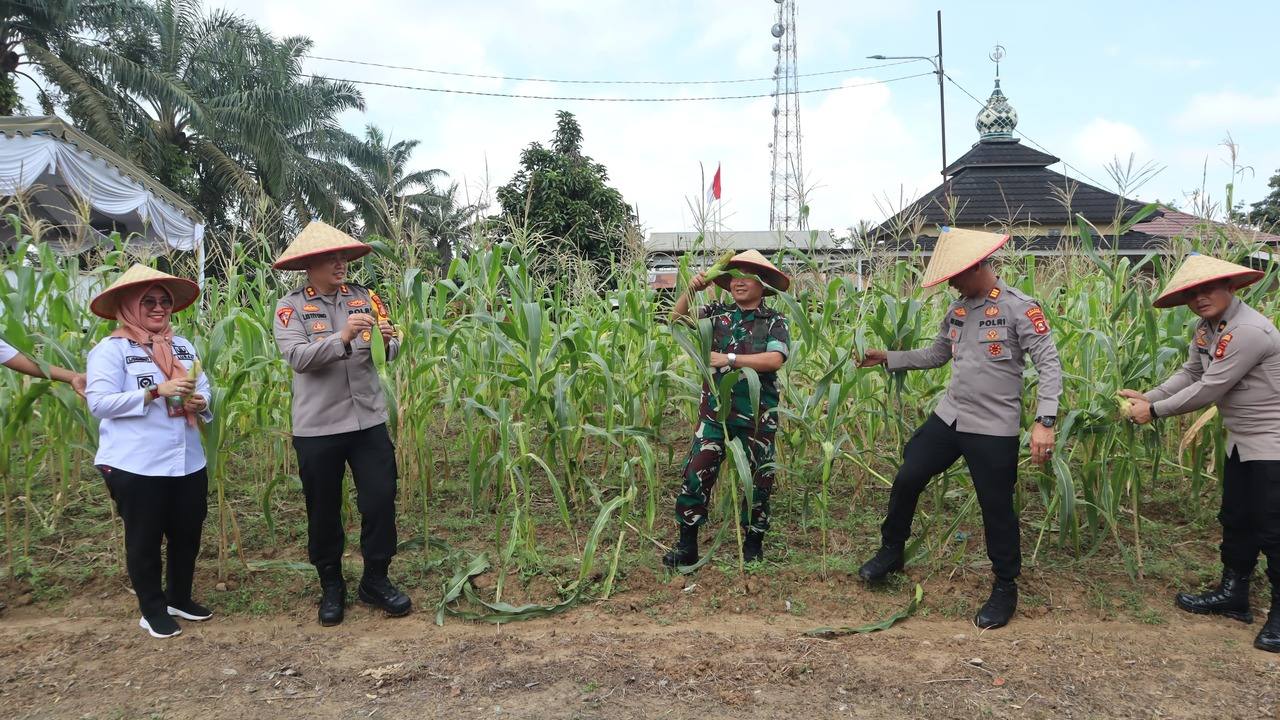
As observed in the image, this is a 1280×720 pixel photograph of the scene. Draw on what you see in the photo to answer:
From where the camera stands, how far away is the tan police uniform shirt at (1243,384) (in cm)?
266

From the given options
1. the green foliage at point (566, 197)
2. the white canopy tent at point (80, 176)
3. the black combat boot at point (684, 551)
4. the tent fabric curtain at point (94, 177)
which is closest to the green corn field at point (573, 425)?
the black combat boot at point (684, 551)

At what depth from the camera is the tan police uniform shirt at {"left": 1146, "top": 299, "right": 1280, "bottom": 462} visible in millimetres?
2662

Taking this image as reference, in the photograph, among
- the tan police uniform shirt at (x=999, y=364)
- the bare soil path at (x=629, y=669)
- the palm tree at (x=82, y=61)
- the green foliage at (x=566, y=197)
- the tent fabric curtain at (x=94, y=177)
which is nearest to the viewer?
the bare soil path at (x=629, y=669)

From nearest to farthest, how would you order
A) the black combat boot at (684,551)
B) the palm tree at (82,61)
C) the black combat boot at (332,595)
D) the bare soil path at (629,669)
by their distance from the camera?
the bare soil path at (629,669)
the black combat boot at (332,595)
the black combat boot at (684,551)
the palm tree at (82,61)

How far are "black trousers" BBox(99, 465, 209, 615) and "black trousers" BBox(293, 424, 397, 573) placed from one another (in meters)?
0.42

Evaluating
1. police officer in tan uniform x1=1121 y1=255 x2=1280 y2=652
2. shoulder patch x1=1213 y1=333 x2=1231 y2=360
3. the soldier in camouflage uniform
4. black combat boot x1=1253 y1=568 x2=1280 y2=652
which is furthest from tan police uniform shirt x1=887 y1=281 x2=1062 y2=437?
black combat boot x1=1253 y1=568 x2=1280 y2=652

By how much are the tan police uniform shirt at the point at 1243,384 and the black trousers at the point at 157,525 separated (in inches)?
137

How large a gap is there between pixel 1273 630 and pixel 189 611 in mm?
3921

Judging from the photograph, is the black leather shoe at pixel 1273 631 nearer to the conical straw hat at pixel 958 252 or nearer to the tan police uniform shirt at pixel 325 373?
the conical straw hat at pixel 958 252

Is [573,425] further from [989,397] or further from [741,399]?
[989,397]

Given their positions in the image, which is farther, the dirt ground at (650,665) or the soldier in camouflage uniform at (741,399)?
the soldier in camouflage uniform at (741,399)

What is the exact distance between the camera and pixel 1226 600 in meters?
2.99

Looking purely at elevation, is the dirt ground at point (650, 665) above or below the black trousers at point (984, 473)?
below

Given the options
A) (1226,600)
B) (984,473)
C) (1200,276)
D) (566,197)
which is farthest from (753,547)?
(566,197)
